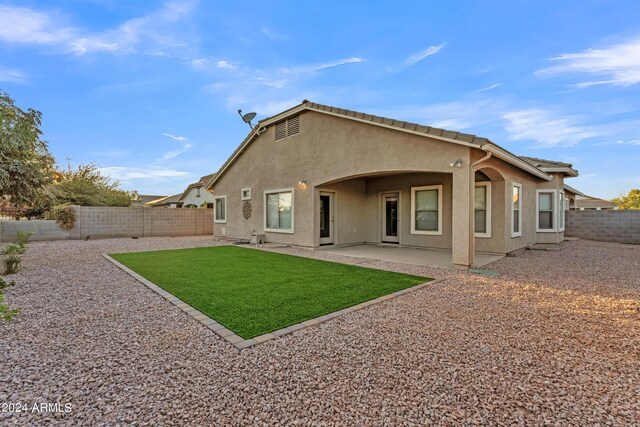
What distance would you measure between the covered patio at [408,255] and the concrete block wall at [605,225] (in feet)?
35.0

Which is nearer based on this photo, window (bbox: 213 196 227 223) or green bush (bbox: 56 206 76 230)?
green bush (bbox: 56 206 76 230)

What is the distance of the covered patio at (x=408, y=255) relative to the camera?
885cm

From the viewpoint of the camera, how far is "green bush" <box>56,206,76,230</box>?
15.9 metres

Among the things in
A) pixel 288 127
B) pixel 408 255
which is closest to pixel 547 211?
pixel 408 255

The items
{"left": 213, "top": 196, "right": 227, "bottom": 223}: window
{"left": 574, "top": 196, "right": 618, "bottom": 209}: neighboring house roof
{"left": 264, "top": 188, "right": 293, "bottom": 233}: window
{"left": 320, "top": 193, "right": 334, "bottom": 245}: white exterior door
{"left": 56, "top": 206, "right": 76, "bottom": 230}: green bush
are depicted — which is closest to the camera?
{"left": 320, "top": 193, "right": 334, "bottom": 245}: white exterior door

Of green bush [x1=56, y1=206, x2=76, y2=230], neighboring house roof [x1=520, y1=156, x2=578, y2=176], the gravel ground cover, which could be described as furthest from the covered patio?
green bush [x1=56, y1=206, x2=76, y2=230]

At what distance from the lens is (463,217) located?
7.68 metres

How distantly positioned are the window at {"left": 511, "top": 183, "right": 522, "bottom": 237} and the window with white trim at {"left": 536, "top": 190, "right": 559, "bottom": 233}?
3464 millimetres

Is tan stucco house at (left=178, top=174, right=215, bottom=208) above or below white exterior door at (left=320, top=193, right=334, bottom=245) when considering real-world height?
above

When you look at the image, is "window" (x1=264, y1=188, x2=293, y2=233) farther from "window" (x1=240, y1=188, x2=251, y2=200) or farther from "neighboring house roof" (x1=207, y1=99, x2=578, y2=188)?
"neighboring house roof" (x1=207, y1=99, x2=578, y2=188)

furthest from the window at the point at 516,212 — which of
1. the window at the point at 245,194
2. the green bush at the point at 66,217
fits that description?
the green bush at the point at 66,217

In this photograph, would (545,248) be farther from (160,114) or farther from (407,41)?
(160,114)

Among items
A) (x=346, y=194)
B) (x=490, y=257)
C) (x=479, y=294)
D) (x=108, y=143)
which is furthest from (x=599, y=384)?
(x=108, y=143)

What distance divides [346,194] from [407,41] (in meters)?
6.68
